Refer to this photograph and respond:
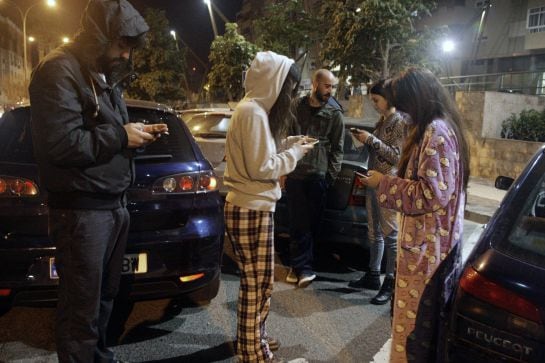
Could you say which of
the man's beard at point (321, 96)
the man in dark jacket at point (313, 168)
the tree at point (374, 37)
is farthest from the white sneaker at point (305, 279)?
the tree at point (374, 37)

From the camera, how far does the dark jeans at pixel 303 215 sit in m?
4.56

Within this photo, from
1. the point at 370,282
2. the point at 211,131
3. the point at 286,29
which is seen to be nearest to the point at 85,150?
the point at 370,282

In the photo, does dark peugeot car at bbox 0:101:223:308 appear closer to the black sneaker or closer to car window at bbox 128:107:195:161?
car window at bbox 128:107:195:161

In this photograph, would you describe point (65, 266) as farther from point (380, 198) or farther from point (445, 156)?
point (445, 156)

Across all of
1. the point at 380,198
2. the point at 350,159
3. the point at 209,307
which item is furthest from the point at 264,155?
the point at 350,159

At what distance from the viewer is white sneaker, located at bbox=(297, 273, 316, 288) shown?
4.61 metres

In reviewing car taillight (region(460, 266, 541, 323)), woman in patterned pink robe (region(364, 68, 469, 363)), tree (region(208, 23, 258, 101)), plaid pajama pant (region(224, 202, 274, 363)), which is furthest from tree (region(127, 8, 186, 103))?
car taillight (region(460, 266, 541, 323))

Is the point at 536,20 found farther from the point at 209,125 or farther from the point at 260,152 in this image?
the point at 260,152

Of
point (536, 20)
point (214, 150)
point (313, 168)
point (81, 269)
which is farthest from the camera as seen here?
point (536, 20)

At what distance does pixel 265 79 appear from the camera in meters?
2.81

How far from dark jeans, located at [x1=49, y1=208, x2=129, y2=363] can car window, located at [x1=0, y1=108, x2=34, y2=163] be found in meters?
1.05

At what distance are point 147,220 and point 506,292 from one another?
7.40 ft

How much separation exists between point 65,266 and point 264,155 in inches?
43.4

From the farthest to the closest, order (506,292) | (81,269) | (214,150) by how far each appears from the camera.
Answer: (214,150), (81,269), (506,292)
